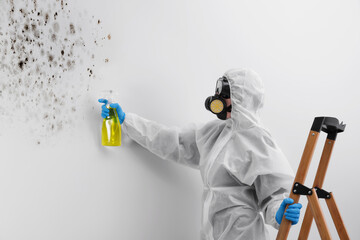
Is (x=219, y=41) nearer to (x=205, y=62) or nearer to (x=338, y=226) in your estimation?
(x=205, y=62)

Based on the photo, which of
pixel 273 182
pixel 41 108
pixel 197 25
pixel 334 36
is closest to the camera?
pixel 41 108

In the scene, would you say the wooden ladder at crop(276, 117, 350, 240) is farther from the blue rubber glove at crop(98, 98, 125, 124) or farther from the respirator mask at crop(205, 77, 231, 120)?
the blue rubber glove at crop(98, 98, 125, 124)

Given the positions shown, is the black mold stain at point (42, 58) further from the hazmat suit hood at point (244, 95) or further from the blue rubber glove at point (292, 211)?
the blue rubber glove at point (292, 211)

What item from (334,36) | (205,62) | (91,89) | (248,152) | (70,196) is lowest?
(70,196)

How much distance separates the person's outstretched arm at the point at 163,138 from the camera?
1.58 meters

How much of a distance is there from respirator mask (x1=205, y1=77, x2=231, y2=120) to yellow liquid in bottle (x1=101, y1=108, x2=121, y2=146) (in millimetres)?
357

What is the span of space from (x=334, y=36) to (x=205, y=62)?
0.99 metres

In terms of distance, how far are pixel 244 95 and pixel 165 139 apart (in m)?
0.37

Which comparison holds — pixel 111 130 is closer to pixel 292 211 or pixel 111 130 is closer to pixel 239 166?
pixel 239 166

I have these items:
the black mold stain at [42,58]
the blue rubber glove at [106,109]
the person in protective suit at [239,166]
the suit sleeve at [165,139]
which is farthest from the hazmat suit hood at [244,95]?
the black mold stain at [42,58]

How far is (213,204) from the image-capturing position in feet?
4.98

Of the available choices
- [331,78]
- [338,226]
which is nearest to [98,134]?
[338,226]

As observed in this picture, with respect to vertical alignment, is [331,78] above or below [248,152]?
above

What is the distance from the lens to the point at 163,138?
64.6 inches
